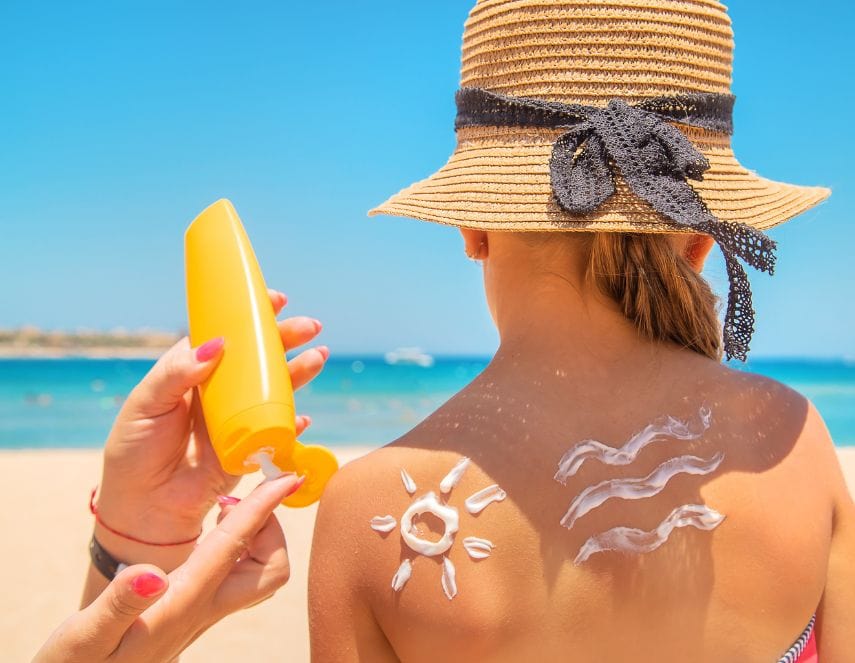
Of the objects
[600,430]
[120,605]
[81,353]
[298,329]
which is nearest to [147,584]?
[120,605]

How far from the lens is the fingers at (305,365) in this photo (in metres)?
1.96

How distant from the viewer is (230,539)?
1.50 meters

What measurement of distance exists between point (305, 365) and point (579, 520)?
2.72ft

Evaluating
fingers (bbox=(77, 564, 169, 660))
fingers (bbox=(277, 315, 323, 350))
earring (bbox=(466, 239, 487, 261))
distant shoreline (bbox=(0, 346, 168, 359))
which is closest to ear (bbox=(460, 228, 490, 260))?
earring (bbox=(466, 239, 487, 261))

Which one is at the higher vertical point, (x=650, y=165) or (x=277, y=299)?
(x=650, y=165)

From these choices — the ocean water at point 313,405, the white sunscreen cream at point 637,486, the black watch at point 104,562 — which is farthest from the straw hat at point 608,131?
the ocean water at point 313,405

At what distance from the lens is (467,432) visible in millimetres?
1435

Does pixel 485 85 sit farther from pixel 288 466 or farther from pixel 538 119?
pixel 288 466

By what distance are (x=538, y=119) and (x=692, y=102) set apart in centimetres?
32

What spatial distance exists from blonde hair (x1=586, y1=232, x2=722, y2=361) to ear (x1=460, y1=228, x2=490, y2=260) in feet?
0.81

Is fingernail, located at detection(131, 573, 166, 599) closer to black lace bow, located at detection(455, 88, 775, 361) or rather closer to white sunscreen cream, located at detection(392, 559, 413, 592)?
white sunscreen cream, located at detection(392, 559, 413, 592)

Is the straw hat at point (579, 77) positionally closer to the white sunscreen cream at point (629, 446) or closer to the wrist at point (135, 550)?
the white sunscreen cream at point (629, 446)

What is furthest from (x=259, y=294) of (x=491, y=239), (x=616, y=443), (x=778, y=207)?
(x=778, y=207)

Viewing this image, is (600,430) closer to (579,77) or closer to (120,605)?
(579,77)
